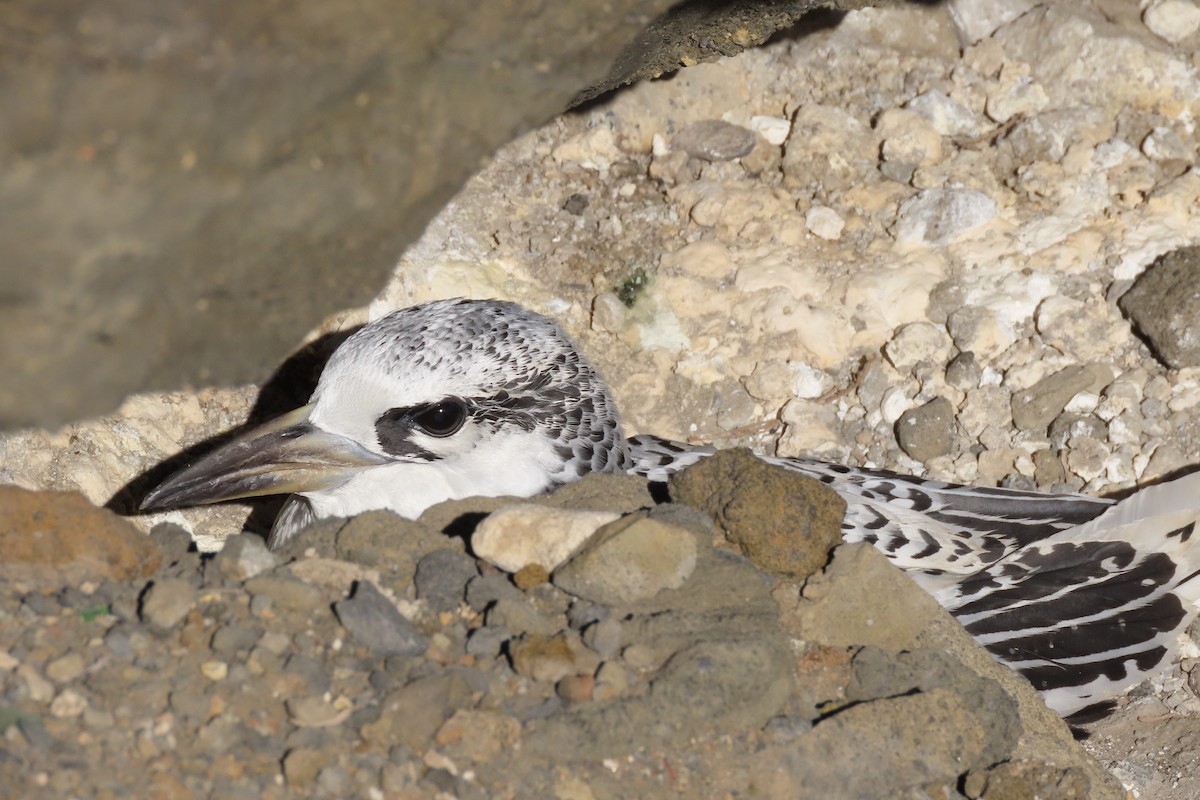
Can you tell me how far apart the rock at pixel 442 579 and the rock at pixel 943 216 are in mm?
2937

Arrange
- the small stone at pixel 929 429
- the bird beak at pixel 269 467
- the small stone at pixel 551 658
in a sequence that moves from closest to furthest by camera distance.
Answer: the small stone at pixel 551 658 < the bird beak at pixel 269 467 < the small stone at pixel 929 429

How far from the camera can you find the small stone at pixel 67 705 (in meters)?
2.33

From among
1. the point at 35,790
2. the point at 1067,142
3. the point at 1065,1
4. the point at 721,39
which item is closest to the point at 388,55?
the point at 35,790

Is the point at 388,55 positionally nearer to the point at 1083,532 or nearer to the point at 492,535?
the point at 492,535

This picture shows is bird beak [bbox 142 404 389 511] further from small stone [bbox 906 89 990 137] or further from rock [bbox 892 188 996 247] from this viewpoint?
small stone [bbox 906 89 990 137]

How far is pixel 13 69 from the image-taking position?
208 cm

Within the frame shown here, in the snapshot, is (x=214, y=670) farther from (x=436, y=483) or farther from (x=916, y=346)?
(x=916, y=346)

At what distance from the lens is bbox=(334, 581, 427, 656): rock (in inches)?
102

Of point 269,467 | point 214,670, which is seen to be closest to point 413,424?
point 269,467

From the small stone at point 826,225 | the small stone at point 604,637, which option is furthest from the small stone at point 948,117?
the small stone at point 604,637

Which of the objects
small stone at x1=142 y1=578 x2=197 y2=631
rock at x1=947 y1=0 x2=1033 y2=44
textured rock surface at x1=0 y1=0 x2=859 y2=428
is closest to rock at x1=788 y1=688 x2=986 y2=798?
small stone at x1=142 y1=578 x2=197 y2=631

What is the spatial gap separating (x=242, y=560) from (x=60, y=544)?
368 mm

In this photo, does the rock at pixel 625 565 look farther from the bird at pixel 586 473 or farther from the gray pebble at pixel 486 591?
the bird at pixel 586 473

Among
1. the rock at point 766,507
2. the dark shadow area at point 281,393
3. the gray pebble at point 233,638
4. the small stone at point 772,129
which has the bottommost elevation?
the dark shadow area at point 281,393
